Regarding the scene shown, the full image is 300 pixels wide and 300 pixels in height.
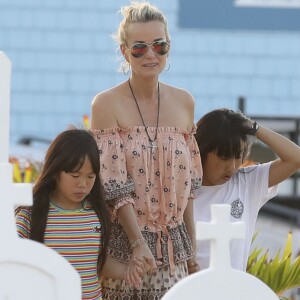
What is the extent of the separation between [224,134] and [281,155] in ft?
0.99

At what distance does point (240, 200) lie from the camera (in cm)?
484

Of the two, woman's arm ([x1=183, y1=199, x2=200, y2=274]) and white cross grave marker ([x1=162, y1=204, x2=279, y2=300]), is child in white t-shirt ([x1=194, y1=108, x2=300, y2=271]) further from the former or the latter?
white cross grave marker ([x1=162, y1=204, x2=279, y2=300])

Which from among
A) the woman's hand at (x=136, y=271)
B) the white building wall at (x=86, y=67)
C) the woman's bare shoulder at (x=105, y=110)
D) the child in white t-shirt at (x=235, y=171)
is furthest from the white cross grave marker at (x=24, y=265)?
the white building wall at (x=86, y=67)

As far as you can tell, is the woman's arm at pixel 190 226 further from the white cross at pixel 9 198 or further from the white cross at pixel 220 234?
the white cross at pixel 9 198

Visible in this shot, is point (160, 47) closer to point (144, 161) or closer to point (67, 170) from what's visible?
point (144, 161)

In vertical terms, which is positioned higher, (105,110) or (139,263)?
(105,110)

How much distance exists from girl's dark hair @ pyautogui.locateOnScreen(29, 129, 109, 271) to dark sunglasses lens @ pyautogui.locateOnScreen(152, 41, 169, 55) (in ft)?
1.26

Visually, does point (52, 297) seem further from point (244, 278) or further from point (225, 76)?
point (225, 76)

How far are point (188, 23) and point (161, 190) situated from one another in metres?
29.4

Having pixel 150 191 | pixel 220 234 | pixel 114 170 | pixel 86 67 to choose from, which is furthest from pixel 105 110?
pixel 86 67

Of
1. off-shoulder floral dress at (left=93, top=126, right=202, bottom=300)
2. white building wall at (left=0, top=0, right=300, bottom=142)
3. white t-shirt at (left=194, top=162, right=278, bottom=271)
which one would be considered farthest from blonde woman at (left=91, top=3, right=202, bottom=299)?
white building wall at (left=0, top=0, right=300, bottom=142)

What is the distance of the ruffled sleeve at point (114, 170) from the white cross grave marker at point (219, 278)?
113 centimetres

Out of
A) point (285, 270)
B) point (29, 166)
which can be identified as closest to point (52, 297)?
point (285, 270)

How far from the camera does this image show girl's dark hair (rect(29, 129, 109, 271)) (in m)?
4.14
